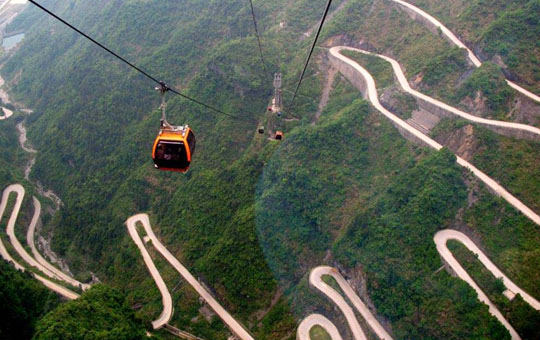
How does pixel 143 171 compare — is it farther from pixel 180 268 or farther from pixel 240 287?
pixel 240 287

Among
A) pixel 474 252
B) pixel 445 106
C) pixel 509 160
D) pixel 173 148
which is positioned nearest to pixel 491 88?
pixel 445 106

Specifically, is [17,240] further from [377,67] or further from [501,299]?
[501,299]

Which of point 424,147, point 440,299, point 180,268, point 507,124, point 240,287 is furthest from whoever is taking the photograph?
point 180,268

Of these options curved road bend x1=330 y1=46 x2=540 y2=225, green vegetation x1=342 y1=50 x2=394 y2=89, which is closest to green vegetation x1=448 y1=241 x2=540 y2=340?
curved road bend x1=330 y1=46 x2=540 y2=225

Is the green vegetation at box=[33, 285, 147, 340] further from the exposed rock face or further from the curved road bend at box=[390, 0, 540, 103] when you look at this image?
the curved road bend at box=[390, 0, 540, 103]

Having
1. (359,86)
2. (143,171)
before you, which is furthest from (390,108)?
(143,171)

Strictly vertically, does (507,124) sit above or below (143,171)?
above

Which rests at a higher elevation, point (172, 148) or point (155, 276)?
point (172, 148)
